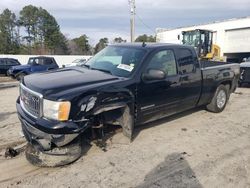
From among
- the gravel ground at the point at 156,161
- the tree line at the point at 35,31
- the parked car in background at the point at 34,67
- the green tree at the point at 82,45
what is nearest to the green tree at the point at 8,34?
the tree line at the point at 35,31

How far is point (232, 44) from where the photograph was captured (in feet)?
138

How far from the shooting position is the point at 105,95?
4.69 m

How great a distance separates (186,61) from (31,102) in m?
3.53

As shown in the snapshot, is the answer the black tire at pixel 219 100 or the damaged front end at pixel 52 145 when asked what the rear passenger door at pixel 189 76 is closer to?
the black tire at pixel 219 100

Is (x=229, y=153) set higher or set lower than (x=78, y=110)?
lower

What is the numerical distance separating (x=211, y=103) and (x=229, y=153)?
2777 mm

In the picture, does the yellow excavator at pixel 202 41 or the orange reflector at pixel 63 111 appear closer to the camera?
the orange reflector at pixel 63 111

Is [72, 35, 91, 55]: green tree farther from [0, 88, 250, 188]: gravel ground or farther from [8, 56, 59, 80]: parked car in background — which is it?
[0, 88, 250, 188]: gravel ground

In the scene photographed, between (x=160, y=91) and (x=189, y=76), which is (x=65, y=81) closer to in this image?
(x=160, y=91)

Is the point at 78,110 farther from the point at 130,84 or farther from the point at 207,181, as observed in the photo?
the point at 207,181

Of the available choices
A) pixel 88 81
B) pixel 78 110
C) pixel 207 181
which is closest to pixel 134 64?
pixel 88 81

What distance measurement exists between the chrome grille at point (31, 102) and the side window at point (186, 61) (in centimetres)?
321

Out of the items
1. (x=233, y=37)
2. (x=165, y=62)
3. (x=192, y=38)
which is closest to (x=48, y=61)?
(x=192, y=38)

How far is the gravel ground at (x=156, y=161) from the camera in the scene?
4.08 metres
